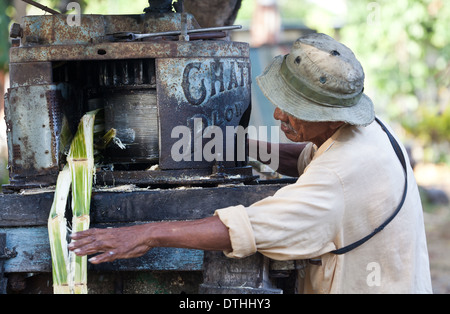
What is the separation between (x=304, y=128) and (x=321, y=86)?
21 cm

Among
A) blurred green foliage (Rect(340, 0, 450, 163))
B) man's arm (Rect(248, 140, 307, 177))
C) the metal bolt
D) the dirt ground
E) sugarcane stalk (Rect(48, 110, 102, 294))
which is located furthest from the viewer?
blurred green foliage (Rect(340, 0, 450, 163))

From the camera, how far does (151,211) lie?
2.35 meters

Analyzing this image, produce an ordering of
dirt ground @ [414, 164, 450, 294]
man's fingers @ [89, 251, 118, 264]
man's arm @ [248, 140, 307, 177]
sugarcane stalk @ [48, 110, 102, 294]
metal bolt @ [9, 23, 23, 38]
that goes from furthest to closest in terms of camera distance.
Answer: dirt ground @ [414, 164, 450, 294] → man's arm @ [248, 140, 307, 177] → metal bolt @ [9, 23, 23, 38] → sugarcane stalk @ [48, 110, 102, 294] → man's fingers @ [89, 251, 118, 264]

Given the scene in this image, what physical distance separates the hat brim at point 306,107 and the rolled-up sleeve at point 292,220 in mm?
221

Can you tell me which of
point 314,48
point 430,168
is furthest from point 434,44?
point 314,48

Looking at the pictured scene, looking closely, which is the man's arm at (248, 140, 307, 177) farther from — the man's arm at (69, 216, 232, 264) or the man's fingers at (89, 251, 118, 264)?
the man's fingers at (89, 251, 118, 264)

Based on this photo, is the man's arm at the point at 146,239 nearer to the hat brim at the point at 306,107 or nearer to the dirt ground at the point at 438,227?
the hat brim at the point at 306,107

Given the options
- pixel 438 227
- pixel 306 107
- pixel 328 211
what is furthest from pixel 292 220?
pixel 438 227

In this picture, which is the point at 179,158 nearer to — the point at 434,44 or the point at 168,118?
the point at 168,118

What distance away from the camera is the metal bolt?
2576 millimetres

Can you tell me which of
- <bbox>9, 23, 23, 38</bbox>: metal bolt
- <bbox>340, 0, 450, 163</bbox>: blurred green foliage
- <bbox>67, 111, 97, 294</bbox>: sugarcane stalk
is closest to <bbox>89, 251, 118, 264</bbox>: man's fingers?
<bbox>67, 111, 97, 294</bbox>: sugarcane stalk

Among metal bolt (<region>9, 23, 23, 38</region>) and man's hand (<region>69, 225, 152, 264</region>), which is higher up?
metal bolt (<region>9, 23, 23, 38</region>)

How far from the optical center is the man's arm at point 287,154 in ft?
10.2
